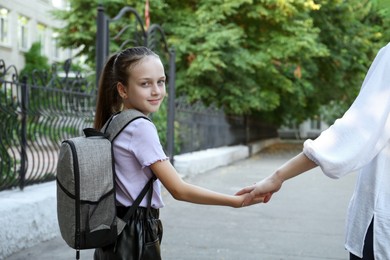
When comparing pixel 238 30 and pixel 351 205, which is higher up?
pixel 238 30

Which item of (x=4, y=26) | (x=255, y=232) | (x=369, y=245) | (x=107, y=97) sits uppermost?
(x=4, y=26)

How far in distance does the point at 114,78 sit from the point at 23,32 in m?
32.2

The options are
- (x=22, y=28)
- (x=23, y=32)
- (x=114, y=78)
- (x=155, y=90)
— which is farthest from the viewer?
(x=23, y=32)

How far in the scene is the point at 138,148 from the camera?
2248mm

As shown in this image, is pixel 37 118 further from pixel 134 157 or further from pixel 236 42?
pixel 236 42

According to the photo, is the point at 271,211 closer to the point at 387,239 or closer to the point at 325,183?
the point at 325,183

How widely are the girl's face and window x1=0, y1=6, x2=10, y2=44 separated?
1151 inches

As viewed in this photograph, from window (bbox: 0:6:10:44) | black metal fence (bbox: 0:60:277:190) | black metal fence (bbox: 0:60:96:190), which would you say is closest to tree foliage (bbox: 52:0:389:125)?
black metal fence (bbox: 0:60:277:190)

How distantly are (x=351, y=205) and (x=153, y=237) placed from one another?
79 cm

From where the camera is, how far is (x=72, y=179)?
211 cm

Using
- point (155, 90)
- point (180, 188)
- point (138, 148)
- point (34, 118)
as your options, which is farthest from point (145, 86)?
point (34, 118)

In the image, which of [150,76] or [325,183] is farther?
[325,183]

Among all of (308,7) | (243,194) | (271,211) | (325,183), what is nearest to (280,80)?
(308,7)

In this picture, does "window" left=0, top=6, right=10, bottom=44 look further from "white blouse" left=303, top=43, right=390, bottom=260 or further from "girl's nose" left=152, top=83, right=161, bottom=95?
"white blouse" left=303, top=43, right=390, bottom=260
